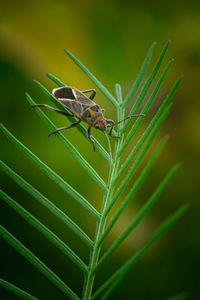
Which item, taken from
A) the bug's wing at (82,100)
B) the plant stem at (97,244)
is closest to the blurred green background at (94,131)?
the bug's wing at (82,100)

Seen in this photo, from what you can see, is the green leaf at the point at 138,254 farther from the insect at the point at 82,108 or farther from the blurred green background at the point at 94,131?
the blurred green background at the point at 94,131


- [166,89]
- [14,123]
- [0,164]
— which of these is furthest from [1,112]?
[0,164]

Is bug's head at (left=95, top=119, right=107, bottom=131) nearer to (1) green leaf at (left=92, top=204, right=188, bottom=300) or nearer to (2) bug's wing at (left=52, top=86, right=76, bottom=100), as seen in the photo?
(2) bug's wing at (left=52, top=86, right=76, bottom=100)

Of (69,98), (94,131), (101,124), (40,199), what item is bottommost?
(94,131)

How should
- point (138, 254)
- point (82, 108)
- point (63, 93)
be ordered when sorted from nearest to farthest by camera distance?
1. point (138, 254)
2. point (63, 93)
3. point (82, 108)

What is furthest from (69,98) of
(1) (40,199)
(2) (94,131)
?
(1) (40,199)

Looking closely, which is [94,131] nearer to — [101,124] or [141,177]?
[101,124]

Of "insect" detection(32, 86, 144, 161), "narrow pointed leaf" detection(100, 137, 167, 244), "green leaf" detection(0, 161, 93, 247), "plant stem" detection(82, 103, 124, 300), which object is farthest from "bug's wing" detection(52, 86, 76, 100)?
"narrow pointed leaf" detection(100, 137, 167, 244)

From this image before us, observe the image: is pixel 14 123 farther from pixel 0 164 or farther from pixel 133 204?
pixel 0 164
